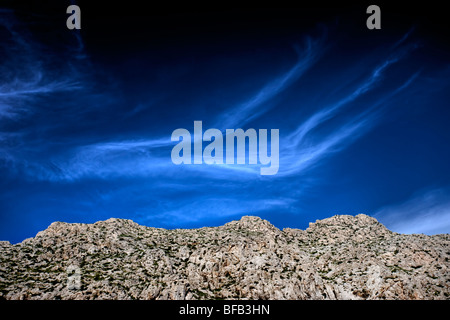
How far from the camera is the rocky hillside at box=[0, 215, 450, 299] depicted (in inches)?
2579

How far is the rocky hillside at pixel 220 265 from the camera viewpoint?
65.5 meters

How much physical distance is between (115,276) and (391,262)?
88.4 meters

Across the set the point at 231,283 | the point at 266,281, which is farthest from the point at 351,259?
the point at 231,283

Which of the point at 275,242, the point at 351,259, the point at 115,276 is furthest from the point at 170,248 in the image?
the point at 351,259

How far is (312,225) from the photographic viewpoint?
11119 centimetres

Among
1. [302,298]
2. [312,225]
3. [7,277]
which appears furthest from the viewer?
[312,225]

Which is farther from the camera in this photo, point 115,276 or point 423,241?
point 423,241

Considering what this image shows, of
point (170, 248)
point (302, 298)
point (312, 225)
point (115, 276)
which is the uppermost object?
point (312, 225)

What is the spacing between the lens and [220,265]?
7938cm
